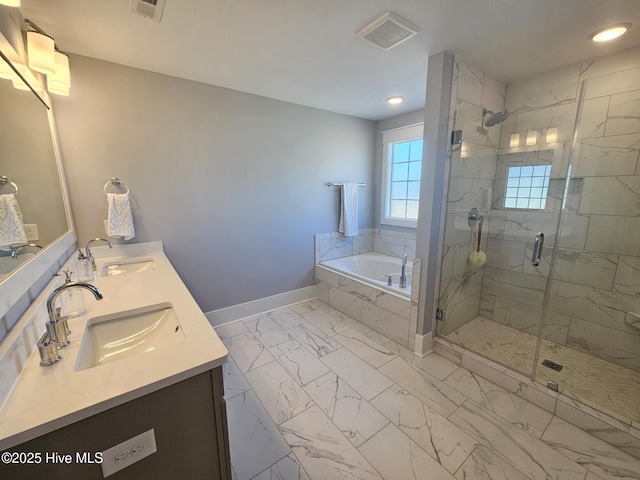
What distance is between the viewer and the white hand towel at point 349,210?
334 cm

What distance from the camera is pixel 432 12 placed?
1.46 metres

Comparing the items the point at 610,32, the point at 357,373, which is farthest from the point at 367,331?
the point at 610,32

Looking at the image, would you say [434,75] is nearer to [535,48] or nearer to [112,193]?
[535,48]

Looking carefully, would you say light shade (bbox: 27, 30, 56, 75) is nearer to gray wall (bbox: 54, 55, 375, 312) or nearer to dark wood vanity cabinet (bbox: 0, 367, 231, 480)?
gray wall (bbox: 54, 55, 375, 312)

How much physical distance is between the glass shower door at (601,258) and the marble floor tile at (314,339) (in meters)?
1.53

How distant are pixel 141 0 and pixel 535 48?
96.2 inches

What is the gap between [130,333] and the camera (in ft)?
4.02

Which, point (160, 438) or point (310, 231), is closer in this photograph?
point (160, 438)

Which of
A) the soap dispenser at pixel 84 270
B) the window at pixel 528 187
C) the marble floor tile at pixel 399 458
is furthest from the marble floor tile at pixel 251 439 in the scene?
the window at pixel 528 187

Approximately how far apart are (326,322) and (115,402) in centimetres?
226

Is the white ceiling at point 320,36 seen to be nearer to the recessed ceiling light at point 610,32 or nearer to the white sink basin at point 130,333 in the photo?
the recessed ceiling light at point 610,32

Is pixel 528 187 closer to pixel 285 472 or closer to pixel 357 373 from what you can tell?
pixel 357 373

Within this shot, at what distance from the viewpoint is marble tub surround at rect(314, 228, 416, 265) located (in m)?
3.37

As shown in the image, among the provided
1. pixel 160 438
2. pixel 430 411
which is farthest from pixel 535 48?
pixel 160 438
